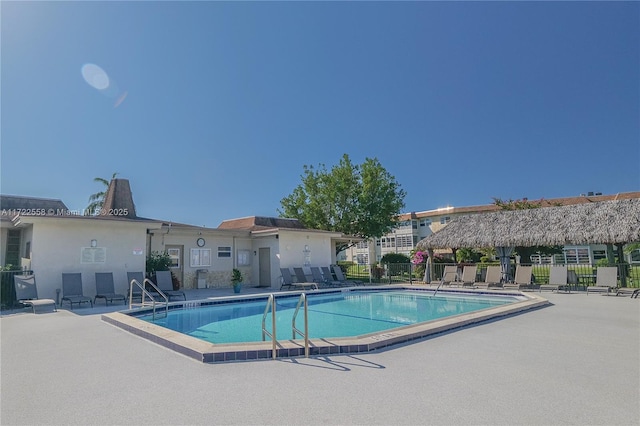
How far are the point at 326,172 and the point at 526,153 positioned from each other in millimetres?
15318

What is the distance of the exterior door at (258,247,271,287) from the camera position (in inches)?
789

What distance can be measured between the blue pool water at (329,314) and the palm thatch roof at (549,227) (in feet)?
18.7

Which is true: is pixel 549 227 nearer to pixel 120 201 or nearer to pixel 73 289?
pixel 73 289

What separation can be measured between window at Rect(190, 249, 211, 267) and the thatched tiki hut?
1262 centimetres

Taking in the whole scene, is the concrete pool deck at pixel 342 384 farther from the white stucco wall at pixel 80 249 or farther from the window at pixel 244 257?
the window at pixel 244 257

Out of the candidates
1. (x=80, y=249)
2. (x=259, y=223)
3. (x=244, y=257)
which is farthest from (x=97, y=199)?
(x=80, y=249)

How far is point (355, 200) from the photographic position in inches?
1159

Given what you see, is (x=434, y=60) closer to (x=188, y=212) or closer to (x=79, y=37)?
(x=79, y=37)

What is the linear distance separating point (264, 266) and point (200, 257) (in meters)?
3.47

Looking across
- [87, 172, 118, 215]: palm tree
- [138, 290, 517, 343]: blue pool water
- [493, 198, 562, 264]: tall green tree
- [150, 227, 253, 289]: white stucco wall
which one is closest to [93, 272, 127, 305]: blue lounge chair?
[138, 290, 517, 343]: blue pool water

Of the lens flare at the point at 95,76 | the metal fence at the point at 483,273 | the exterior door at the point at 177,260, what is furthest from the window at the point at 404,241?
the lens flare at the point at 95,76

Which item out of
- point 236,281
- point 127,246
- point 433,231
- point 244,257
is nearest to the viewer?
point 127,246

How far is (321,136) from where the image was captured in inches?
1001

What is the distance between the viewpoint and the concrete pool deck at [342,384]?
3.65 metres
